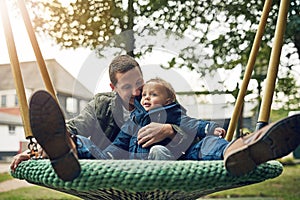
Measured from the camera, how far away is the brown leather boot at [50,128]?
577mm

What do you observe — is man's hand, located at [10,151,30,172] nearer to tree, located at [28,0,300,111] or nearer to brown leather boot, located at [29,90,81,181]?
brown leather boot, located at [29,90,81,181]

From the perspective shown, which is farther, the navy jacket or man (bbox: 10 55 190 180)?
the navy jacket

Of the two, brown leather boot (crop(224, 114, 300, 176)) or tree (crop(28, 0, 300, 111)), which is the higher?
tree (crop(28, 0, 300, 111))

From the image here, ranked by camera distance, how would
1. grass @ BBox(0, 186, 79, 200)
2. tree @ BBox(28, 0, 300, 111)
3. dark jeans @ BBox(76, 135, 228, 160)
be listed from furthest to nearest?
grass @ BBox(0, 186, 79, 200), tree @ BBox(28, 0, 300, 111), dark jeans @ BBox(76, 135, 228, 160)

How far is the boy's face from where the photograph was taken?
2.87 ft

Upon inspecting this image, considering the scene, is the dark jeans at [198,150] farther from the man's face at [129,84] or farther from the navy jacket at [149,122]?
the man's face at [129,84]

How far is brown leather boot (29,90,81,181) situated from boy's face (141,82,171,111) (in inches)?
11.9

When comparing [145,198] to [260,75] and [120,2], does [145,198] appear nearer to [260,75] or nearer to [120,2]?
[120,2]

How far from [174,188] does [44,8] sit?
2.58m

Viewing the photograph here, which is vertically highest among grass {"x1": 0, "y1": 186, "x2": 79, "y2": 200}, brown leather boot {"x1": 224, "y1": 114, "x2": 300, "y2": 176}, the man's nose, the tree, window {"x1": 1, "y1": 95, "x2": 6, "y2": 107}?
the tree

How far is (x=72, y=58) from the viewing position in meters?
2.74

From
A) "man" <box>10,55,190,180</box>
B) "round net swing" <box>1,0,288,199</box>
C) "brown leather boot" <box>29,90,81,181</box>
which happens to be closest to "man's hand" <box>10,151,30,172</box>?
"man" <box>10,55,190,180</box>

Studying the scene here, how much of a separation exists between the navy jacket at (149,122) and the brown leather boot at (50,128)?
0.83 feet

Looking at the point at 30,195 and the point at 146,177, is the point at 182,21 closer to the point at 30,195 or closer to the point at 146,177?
the point at 30,195
